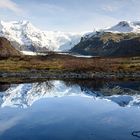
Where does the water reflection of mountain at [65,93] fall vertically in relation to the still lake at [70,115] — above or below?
below

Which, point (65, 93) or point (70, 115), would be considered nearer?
point (70, 115)

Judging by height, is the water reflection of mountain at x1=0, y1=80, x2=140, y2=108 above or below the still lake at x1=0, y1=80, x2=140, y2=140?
below

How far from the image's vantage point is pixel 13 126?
4222 centimetres

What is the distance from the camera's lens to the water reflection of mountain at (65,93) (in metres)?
64.3

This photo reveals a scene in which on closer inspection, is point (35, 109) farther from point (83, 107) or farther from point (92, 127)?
point (92, 127)

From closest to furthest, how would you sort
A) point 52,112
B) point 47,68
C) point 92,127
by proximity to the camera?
1. point 92,127
2. point 52,112
3. point 47,68

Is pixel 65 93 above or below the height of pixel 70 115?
below

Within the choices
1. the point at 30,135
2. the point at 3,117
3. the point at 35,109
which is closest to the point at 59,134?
the point at 30,135

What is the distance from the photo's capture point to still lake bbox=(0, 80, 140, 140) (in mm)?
37534

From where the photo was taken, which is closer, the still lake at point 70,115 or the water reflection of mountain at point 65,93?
the still lake at point 70,115

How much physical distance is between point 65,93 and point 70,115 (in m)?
29.8

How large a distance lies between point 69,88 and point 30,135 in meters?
50.2

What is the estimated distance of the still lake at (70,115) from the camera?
37.5 m

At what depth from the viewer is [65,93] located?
79250 millimetres
